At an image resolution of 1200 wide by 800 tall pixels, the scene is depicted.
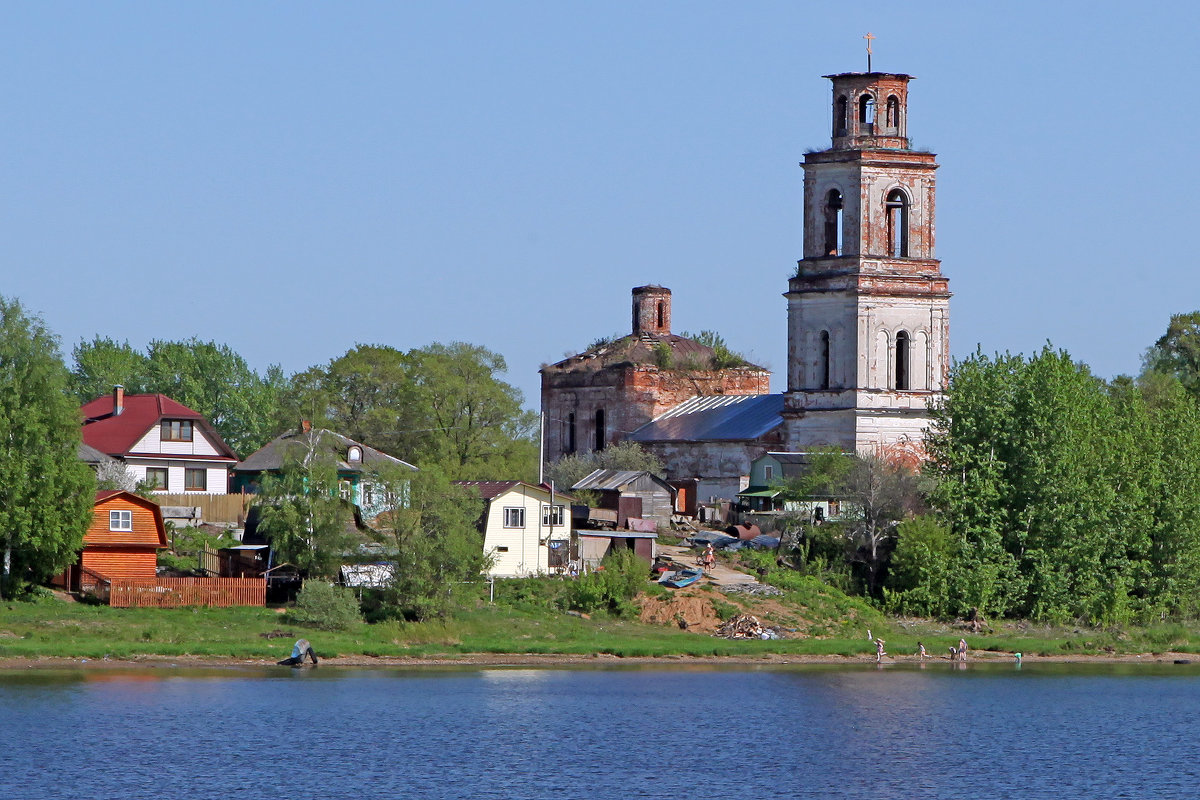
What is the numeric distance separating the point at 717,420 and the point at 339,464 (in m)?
27.1

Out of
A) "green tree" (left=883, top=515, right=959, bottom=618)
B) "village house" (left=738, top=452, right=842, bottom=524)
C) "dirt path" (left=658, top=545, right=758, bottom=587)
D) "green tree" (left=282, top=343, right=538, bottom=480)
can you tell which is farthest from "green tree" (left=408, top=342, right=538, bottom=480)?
"green tree" (left=883, top=515, right=959, bottom=618)

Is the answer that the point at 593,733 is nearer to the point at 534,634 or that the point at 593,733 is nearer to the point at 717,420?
the point at 534,634

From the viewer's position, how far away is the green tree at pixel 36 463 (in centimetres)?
6115

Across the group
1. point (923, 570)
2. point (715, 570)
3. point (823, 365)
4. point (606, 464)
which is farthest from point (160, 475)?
point (923, 570)

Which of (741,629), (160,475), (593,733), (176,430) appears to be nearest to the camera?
(593,733)

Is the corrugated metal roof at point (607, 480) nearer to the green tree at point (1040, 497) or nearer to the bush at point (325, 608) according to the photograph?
the green tree at point (1040, 497)

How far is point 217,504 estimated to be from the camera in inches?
3123

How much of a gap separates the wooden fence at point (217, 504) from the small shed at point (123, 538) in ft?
43.9

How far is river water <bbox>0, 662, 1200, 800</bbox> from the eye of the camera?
45.2 meters

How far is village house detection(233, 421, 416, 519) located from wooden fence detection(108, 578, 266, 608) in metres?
4.08

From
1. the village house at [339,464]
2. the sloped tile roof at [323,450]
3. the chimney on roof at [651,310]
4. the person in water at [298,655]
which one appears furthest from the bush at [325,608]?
the chimney on roof at [651,310]

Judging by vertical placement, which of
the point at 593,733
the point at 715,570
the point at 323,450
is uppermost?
the point at 323,450

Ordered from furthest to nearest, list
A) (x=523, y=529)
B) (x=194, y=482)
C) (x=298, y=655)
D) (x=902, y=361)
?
1. (x=902, y=361)
2. (x=194, y=482)
3. (x=523, y=529)
4. (x=298, y=655)

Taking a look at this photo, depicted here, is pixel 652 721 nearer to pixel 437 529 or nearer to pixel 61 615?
pixel 437 529
